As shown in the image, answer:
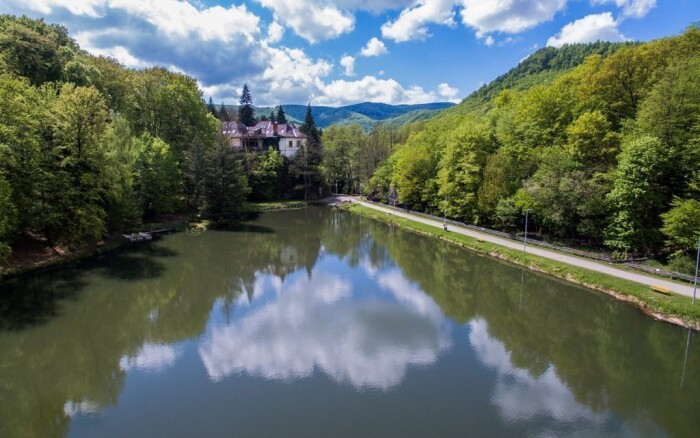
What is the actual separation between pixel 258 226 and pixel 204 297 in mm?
20138

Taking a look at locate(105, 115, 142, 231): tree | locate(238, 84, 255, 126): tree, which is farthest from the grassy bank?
locate(238, 84, 255, 126): tree

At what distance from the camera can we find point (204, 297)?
2141cm

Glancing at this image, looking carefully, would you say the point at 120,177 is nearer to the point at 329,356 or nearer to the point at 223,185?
the point at 223,185

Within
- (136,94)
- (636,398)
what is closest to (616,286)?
(636,398)

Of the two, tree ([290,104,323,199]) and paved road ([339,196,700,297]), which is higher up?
tree ([290,104,323,199])

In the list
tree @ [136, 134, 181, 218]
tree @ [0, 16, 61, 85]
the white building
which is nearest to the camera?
tree @ [0, 16, 61, 85]

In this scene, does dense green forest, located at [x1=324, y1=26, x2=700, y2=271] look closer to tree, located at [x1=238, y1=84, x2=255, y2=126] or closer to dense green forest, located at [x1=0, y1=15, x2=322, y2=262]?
dense green forest, located at [x1=0, y1=15, x2=322, y2=262]

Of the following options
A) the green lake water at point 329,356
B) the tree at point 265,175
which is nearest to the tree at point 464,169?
the green lake water at point 329,356

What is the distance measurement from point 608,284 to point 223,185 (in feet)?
112

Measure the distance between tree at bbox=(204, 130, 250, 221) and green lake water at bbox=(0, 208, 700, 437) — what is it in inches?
590

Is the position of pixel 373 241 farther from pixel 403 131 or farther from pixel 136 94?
pixel 403 131

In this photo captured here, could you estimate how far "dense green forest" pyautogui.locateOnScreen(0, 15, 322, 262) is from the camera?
2267 centimetres

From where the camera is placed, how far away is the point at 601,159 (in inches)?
1156

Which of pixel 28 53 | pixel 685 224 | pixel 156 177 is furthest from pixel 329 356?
pixel 28 53
